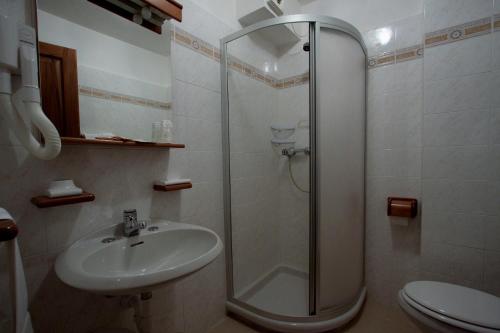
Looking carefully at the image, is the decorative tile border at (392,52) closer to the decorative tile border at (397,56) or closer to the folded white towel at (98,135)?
the decorative tile border at (397,56)

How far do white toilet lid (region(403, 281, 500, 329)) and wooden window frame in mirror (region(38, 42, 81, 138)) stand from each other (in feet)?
5.62

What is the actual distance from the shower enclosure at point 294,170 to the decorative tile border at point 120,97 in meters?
0.47

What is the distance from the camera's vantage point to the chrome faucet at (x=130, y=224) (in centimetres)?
97

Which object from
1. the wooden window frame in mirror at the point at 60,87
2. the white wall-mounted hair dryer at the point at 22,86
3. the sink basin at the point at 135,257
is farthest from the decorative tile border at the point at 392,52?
the sink basin at the point at 135,257

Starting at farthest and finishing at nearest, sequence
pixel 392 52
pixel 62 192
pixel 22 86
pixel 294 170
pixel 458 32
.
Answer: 1. pixel 294 170
2. pixel 392 52
3. pixel 458 32
4. pixel 62 192
5. pixel 22 86

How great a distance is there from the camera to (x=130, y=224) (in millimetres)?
976

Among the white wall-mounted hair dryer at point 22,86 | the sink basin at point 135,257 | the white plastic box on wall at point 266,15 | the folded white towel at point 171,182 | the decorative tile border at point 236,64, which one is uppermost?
the white plastic box on wall at point 266,15

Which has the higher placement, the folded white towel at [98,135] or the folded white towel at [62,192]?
the folded white towel at [98,135]

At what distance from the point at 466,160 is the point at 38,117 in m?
2.03

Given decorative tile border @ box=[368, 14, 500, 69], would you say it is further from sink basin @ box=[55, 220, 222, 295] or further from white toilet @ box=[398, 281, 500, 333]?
sink basin @ box=[55, 220, 222, 295]

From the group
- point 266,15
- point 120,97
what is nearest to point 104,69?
point 120,97

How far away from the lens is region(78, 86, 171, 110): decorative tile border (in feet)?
2.98

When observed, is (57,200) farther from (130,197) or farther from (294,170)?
(294,170)

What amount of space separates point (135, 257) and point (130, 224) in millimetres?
143
